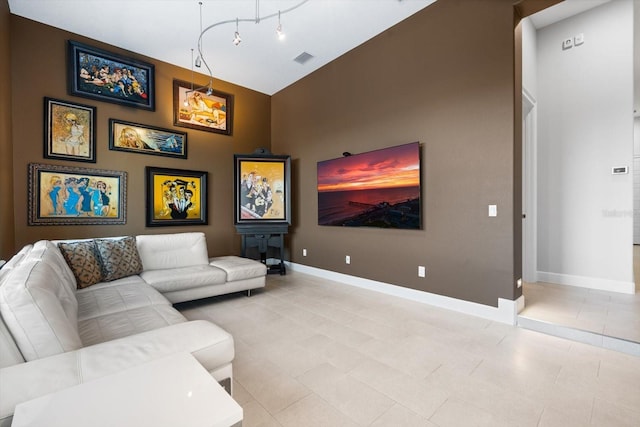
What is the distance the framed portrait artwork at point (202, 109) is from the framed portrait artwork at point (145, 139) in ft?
0.92

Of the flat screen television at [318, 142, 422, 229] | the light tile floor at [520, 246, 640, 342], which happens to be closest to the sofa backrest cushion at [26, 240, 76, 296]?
the flat screen television at [318, 142, 422, 229]

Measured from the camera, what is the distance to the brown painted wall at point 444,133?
2822 millimetres

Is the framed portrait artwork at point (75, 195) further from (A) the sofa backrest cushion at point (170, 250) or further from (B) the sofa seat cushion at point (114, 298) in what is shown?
(B) the sofa seat cushion at point (114, 298)

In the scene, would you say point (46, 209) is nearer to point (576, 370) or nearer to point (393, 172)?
point (393, 172)

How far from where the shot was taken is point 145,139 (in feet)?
14.2

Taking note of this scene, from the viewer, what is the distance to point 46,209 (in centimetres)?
356

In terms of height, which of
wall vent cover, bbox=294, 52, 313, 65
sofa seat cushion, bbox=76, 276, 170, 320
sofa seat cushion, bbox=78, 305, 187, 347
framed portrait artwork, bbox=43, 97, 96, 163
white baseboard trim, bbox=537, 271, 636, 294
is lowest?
white baseboard trim, bbox=537, 271, 636, 294

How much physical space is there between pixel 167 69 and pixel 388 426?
5.39 m

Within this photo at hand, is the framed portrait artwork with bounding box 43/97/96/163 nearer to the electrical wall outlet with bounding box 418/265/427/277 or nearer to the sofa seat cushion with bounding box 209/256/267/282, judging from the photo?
the sofa seat cushion with bounding box 209/256/267/282

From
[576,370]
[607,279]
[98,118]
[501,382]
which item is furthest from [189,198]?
[607,279]

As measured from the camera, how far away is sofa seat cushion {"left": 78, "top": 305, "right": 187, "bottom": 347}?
1760 millimetres

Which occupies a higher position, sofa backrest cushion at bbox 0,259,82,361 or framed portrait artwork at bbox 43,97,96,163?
framed portrait artwork at bbox 43,97,96,163

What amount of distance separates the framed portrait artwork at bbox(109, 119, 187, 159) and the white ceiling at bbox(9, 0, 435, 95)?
1.13m

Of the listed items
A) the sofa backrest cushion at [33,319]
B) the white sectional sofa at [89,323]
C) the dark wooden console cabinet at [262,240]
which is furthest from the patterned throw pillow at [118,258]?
the sofa backrest cushion at [33,319]
